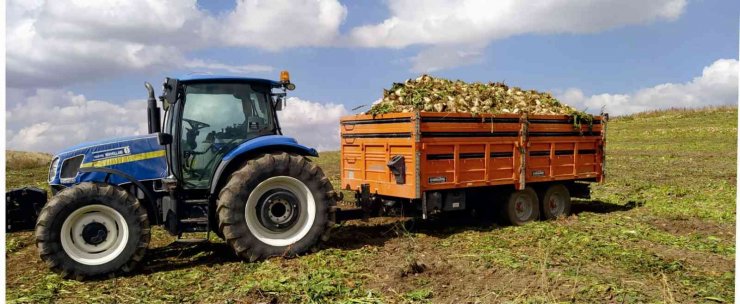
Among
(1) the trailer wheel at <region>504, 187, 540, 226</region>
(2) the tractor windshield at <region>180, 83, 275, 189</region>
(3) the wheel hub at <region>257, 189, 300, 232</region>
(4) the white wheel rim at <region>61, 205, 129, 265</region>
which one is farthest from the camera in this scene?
(1) the trailer wheel at <region>504, 187, 540, 226</region>

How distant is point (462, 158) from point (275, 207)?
334 cm

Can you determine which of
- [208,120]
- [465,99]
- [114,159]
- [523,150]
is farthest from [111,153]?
[523,150]

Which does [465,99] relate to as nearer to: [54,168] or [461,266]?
[461,266]

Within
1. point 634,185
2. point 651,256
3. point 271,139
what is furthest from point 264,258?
point 634,185

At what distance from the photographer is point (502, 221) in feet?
34.6

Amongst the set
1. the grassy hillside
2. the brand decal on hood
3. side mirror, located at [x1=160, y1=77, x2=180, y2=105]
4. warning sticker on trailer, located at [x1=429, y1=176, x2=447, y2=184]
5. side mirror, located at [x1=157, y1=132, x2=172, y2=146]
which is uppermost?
side mirror, located at [x1=160, y1=77, x2=180, y2=105]

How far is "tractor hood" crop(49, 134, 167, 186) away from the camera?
745 centimetres

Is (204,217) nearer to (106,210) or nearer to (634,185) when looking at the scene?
(106,210)

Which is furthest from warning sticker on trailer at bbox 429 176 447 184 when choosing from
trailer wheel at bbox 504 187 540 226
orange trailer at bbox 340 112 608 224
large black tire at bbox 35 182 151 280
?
large black tire at bbox 35 182 151 280

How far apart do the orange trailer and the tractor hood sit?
3.28m

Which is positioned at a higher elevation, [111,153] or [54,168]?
[111,153]

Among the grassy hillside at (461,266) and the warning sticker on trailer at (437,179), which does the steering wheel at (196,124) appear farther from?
the warning sticker on trailer at (437,179)

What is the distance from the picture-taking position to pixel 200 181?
307 inches

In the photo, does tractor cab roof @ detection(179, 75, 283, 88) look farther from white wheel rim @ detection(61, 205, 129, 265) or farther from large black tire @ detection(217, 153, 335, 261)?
white wheel rim @ detection(61, 205, 129, 265)
